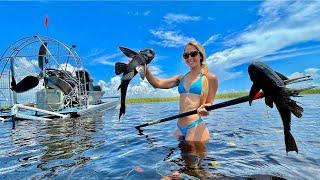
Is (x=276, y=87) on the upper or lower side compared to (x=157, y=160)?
upper

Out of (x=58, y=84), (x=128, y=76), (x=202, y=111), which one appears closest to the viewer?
(x=202, y=111)

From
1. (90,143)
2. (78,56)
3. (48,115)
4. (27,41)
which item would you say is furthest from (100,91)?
(90,143)

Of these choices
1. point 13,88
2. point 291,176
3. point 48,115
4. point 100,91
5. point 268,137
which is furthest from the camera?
point 100,91

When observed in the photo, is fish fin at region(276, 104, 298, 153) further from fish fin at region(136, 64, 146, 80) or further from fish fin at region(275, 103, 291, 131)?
fish fin at region(136, 64, 146, 80)

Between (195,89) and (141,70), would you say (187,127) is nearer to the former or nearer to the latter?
(195,89)

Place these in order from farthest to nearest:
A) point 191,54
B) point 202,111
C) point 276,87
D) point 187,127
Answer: point 187,127, point 191,54, point 202,111, point 276,87

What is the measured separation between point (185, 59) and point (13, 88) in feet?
70.8

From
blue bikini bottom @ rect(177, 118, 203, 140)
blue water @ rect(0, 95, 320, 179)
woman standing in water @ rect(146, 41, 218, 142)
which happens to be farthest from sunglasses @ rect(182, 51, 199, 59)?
blue water @ rect(0, 95, 320, 179)

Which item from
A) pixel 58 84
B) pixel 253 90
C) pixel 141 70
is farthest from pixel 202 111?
pixel 58 84

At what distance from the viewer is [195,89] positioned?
25.0 ft

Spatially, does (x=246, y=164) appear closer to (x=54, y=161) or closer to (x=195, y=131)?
(x=195, y=131)

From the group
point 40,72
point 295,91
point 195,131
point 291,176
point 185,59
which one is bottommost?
point 291,176

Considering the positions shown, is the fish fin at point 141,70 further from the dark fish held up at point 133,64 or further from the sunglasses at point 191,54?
the sunglasses at point 191,54

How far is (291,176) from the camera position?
19.2 feet
